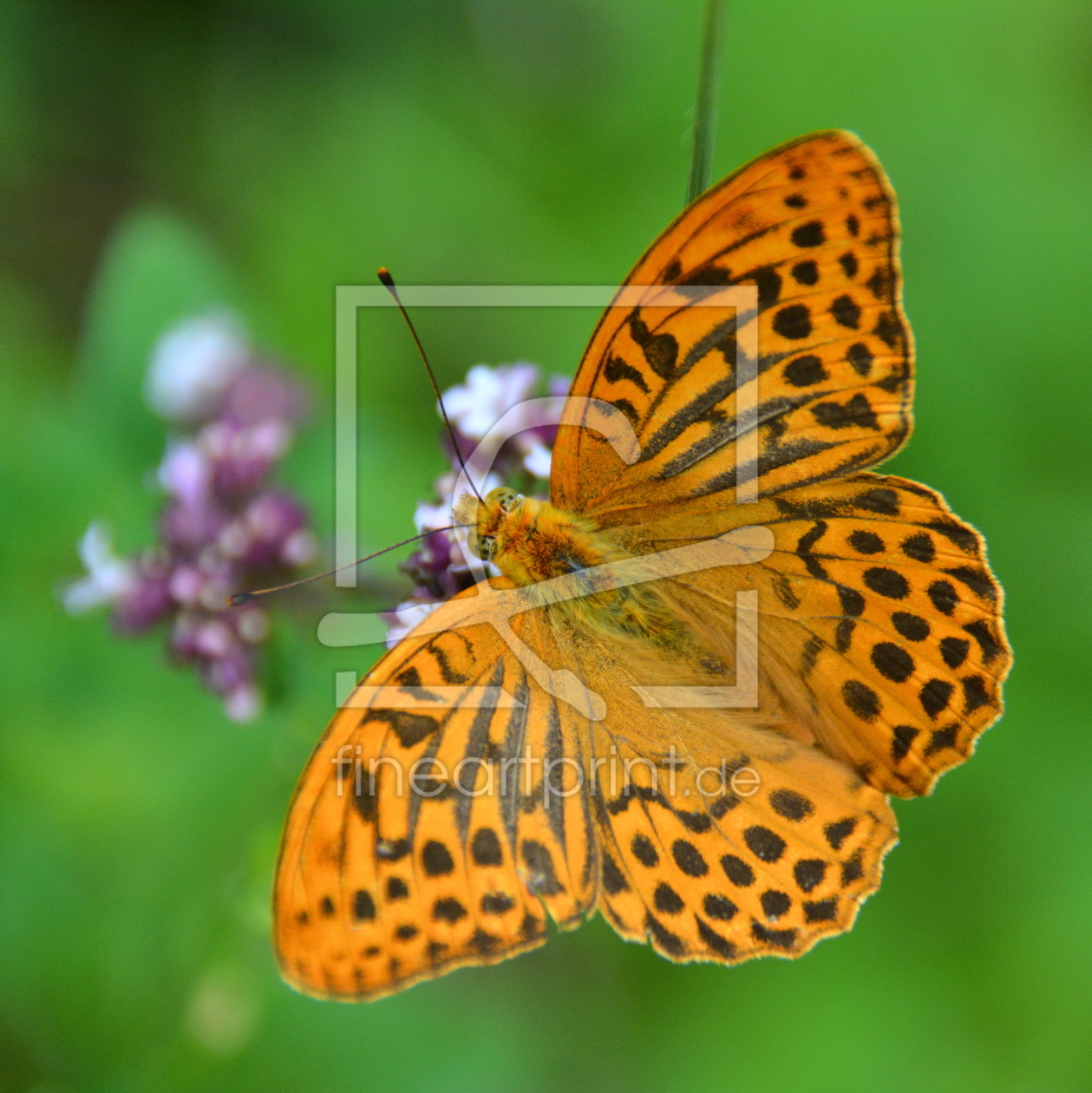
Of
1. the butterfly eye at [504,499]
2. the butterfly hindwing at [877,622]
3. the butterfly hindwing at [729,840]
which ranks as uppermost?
the butterfly eye at [504,499]

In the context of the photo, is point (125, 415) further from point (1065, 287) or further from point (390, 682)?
point (1065, 287)

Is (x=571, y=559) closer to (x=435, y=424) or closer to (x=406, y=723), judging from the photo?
(x=406, y=723)

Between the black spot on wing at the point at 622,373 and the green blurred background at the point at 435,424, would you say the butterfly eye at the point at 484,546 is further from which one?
the green blurred background at the point at 435,424

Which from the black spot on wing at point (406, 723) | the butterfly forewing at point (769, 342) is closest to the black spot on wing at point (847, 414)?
the butterfly forewing at point (769, 342)

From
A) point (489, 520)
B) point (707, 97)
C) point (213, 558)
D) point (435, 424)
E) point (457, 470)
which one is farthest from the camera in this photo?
point (435, 424)

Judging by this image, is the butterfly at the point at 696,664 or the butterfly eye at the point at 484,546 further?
the butterfly eye at the point at 484,546

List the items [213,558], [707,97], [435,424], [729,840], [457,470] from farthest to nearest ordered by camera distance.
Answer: [435,424] < [213,558] < [457,470] < [729,840] < [707,97]

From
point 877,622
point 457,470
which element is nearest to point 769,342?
point 877,622

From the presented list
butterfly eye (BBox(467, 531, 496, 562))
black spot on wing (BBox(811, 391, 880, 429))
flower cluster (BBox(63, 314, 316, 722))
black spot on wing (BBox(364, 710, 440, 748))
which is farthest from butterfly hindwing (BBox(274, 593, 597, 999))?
flower cluster (BBox(63, 314, 316, 722))
